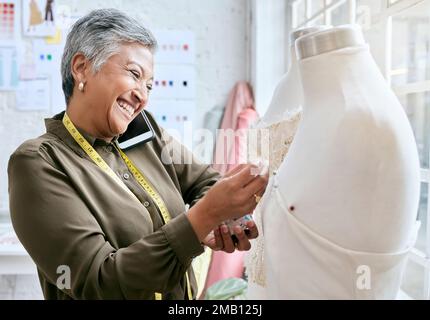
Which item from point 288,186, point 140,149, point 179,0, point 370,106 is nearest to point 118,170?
point 140,149

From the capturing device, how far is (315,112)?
2.05ft

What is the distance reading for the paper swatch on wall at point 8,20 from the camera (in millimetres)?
2434

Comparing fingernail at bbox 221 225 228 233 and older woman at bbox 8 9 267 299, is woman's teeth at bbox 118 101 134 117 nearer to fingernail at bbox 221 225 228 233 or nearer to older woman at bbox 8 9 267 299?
older woman at bbox 8 9 267 299

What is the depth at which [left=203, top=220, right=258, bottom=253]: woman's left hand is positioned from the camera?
791 mm

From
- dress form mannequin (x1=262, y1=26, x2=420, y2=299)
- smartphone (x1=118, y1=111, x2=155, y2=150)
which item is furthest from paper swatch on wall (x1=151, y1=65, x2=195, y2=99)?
dress form mannequin (x1=262, y1=26, x2=420, y2=299)

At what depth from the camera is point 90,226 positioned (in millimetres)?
860

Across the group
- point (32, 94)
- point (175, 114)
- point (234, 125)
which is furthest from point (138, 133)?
point (32, 94)

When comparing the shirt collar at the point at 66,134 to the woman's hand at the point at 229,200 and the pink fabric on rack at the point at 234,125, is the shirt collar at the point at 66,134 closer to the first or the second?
the woman's hand at the point at 229,200

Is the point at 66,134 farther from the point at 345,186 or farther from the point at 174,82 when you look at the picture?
the point at 174,82

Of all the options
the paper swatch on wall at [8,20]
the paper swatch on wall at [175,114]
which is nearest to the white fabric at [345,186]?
the paper swatch on wall at [175,114]

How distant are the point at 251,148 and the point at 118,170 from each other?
365 millimetres

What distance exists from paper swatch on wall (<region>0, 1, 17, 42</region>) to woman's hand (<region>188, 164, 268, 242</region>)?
2105 millimetres

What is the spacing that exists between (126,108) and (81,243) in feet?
1.04
